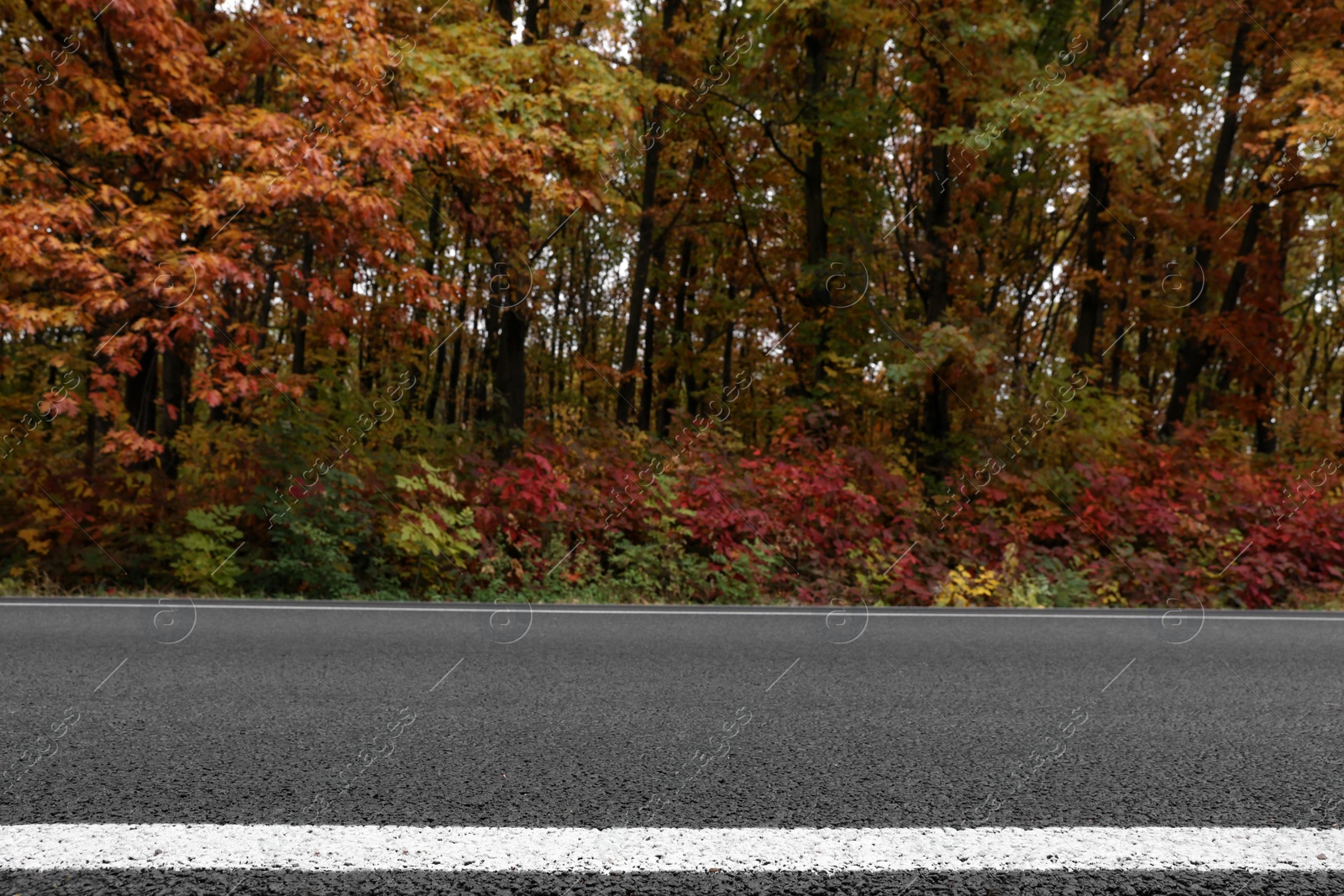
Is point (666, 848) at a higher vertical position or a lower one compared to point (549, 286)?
lower

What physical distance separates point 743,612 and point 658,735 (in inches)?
155

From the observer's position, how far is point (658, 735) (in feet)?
12.7

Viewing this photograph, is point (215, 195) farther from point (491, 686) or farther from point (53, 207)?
point (491, 686)

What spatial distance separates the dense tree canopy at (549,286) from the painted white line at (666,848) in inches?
236

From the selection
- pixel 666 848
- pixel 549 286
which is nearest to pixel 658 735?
pixel 666 848

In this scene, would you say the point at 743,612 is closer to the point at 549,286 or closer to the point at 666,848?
the point at 666,848

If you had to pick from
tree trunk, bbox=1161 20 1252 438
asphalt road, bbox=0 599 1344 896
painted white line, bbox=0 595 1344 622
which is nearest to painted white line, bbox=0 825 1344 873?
asphalt road, bbox=0 599 1344 896

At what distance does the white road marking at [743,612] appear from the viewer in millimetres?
7371

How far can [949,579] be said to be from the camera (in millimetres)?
9375

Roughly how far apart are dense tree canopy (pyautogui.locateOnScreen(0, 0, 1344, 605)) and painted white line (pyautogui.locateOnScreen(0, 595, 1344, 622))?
99 cm

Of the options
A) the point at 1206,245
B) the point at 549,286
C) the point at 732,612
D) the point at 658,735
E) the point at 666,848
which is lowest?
the point at 732,612

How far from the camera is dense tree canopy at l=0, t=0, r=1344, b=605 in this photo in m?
8.56

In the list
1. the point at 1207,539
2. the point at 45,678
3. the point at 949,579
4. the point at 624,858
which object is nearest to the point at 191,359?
the point at 45,678

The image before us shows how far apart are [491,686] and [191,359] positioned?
6.94m
